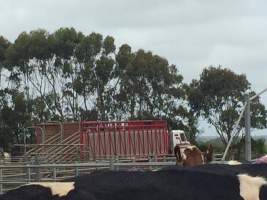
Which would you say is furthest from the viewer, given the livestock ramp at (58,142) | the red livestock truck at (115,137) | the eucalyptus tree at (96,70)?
the eucalyptus tree at (96,70)

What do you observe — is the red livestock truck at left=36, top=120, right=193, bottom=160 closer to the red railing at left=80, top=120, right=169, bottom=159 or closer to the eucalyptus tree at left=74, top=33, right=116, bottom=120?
the red railing at left=80, top=120, right=169, bottom=159

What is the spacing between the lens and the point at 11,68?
50688mm

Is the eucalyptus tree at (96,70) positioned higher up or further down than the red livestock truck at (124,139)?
higher up

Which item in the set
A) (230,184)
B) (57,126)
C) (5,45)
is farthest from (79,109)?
(230,184)

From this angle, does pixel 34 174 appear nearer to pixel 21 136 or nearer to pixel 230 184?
pixel 230 184

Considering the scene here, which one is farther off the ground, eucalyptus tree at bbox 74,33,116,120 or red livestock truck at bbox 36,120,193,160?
eucalyptus tree at bbox 74,33,116,120

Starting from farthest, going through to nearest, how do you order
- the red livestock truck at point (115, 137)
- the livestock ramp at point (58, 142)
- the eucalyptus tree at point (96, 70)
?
the eucalyptus tree at point (96, 70) → the red livestock truck at point (115, 137) → the livestock ramp at point (58, 142)

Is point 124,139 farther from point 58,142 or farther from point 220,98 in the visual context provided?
point 220,98

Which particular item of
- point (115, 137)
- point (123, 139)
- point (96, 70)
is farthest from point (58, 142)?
point (96, 70)

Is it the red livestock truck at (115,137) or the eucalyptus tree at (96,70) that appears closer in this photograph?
the red livestock truck at (115,137)

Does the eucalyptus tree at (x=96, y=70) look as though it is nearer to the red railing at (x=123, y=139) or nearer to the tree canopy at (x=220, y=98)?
the tree canopy at (x=220, y=98)

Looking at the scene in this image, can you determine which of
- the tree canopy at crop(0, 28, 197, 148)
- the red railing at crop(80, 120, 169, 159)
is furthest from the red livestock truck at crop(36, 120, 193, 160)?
the tree canopy at crop(0, 28, 197, 148)

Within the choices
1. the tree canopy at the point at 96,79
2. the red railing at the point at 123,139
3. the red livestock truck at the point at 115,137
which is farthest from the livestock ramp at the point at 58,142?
the tree canopy at the point at 96,79

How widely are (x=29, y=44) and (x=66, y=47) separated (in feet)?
9.19
